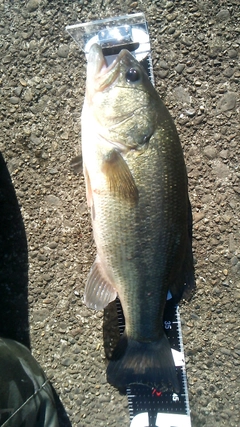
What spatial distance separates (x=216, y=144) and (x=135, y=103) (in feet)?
1.94

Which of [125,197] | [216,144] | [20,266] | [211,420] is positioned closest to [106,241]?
[125,197]

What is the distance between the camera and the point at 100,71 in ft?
5.10

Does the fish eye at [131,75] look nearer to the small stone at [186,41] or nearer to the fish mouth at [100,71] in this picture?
the fish mouth at [100,71]

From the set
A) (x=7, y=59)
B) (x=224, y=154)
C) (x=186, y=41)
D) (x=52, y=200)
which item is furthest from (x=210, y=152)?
(x=7, y=59)

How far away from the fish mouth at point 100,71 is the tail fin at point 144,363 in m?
1.16

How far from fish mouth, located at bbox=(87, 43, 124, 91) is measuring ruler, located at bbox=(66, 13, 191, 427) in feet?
1.18

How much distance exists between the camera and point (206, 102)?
6.25 feet

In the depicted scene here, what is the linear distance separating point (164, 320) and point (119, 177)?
85 cm

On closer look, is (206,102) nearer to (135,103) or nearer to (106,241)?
(135,103)

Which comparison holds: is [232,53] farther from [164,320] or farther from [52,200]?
[164,320]

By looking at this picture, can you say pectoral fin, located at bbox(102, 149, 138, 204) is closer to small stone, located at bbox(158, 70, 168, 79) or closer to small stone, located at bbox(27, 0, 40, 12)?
small stone, located at bbox(158, 70, 168, 79)

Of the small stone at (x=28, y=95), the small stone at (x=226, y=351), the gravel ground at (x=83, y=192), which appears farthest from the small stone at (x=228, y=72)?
the small stone at (x=226, y=351)

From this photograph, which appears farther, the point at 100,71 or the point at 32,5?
the point at 32,5

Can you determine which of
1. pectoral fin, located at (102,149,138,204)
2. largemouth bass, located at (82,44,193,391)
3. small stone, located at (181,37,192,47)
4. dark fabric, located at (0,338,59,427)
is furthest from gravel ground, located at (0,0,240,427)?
pectoral fin, located at (102,149,138,204)
